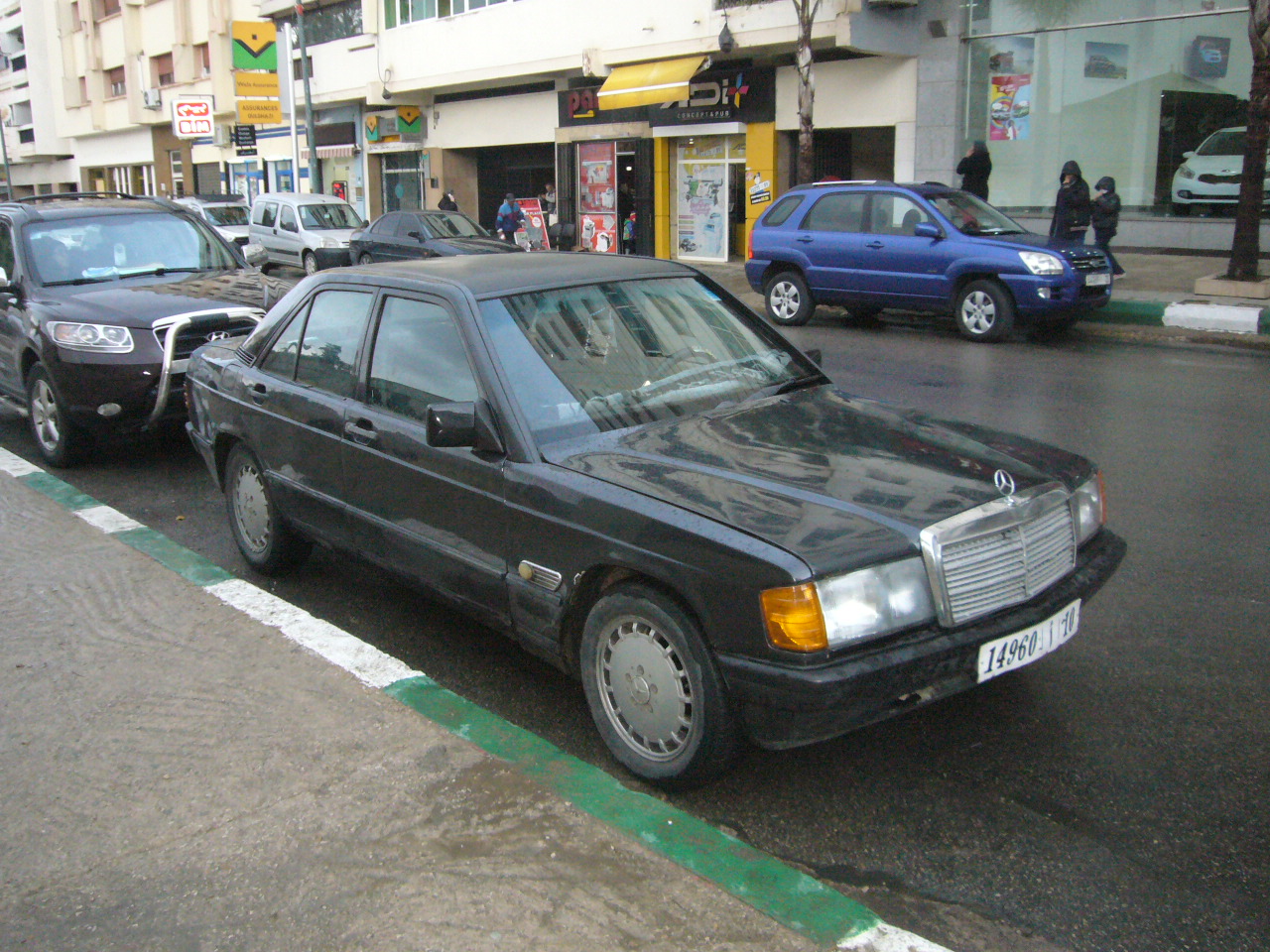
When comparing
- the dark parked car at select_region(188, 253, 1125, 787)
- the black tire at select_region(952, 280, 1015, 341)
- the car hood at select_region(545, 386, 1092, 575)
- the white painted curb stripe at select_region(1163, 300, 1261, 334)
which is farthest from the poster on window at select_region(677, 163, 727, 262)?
the car hood at select_region(545, 386, 1092, 575)

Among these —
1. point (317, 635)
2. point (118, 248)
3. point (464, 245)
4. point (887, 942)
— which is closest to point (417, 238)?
point (464, 245)

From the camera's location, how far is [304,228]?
2417 cm

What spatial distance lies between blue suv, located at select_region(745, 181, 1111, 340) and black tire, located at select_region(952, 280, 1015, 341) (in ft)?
0.04

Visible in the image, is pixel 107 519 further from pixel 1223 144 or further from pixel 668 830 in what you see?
pixel 1223 144

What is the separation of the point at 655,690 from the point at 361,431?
180 centimetres

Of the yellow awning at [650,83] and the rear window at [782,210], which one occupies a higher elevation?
the yellow awning at [650,83]

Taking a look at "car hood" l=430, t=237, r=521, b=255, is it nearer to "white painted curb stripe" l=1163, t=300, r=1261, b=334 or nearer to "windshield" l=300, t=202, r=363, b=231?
"windshield" l=300, t=202, r=363, b=231

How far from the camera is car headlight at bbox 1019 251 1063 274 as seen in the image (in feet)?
40.5

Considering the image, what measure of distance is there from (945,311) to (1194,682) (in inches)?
383

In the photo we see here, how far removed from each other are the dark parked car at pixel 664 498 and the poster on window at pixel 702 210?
19.9 m

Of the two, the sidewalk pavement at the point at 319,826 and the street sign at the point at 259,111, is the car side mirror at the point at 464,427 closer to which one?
the sidewalk pavement at the point at 319,826

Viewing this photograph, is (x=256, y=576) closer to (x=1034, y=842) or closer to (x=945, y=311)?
(x=1034, y=842)

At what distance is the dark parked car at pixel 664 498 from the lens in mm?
3152

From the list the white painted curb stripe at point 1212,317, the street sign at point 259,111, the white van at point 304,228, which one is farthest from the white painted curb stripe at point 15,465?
the street sign at point 259,111
